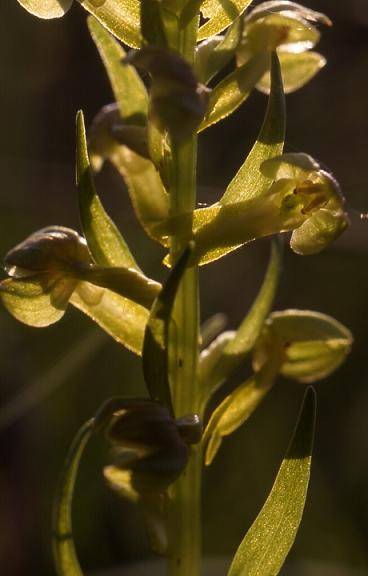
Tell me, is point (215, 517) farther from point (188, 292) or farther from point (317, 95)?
point (317, 95)

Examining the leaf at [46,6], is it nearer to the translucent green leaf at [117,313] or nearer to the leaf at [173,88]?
the leaf at [173,88]

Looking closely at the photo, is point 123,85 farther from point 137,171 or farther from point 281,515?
point 281,515

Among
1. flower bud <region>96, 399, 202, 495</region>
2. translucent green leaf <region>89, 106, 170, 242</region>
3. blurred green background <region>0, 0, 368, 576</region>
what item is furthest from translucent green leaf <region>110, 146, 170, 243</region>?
blurred green background <region>0, 0, 368, 576</region>

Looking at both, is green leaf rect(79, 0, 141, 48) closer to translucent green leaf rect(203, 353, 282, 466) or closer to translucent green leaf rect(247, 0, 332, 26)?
translucent green leaf rect(247, 0, 332, 26)

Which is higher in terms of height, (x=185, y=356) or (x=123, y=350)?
Result: (x=185, y=356)

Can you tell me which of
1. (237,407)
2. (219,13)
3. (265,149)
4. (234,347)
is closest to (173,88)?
(265,149)

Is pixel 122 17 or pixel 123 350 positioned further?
pixel 123 350
